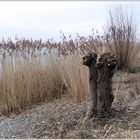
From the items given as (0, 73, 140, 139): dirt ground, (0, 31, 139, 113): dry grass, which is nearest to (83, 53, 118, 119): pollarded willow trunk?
(0, 73, 140, 139): dirt ground

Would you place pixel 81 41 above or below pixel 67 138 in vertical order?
above

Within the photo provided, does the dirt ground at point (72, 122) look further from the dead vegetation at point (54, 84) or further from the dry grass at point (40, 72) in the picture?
the dry grass at point (40, 72)

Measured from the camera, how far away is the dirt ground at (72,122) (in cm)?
495

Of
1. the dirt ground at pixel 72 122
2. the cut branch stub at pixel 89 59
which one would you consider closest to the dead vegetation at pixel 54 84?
the dirt ground at pixel 72 122

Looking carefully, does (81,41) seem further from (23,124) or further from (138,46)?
(138,46)

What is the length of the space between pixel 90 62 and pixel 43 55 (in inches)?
111

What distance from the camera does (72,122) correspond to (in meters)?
5.43

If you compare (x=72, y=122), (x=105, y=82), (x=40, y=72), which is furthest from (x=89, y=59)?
(x=40, y=72)

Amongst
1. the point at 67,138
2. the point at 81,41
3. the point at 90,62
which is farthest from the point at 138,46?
the point at 67,138

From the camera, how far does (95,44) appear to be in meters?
9.05

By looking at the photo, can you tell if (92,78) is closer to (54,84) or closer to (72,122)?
(72,122)

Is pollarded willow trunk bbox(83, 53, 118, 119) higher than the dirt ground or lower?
higher

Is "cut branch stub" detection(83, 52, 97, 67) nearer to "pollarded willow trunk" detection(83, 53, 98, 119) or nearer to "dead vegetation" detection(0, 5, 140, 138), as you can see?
"pollarded willow trunk" detection(83, 53, 98, 119)

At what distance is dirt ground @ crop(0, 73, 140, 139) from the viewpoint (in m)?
4.95
